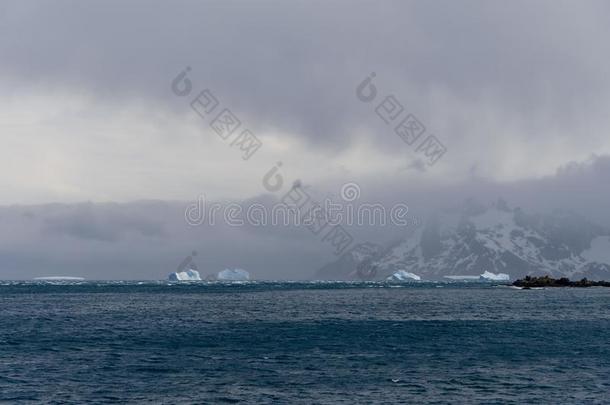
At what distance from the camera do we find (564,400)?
50844mm

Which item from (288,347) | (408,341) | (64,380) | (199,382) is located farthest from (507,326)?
(64,380)

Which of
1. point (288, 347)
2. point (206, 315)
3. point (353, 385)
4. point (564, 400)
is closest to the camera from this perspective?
point (564, 400)

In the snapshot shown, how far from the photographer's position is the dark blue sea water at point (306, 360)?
5303 cm

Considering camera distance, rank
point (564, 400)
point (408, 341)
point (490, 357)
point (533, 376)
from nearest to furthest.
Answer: point (564, 400), point (533, 376), point (490, 357), point (408, 341)

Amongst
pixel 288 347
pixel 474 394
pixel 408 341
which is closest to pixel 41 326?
pixel 288 347

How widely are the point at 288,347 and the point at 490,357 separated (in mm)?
22012

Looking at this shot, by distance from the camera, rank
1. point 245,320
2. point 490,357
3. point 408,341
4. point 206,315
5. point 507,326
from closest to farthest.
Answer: point 490,357 < point 408,341 < point 507,326 < point 245,320 < point 206,315

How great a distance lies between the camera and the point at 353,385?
5600cm

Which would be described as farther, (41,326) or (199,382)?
(41,326)

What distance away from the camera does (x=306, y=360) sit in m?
69.1

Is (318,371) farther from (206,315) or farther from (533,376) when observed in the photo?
(206,315)

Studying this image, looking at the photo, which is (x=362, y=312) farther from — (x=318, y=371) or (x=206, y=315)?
(x=318, y=371)

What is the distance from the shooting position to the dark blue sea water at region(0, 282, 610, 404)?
5303 cm

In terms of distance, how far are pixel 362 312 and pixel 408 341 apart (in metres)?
50.1
